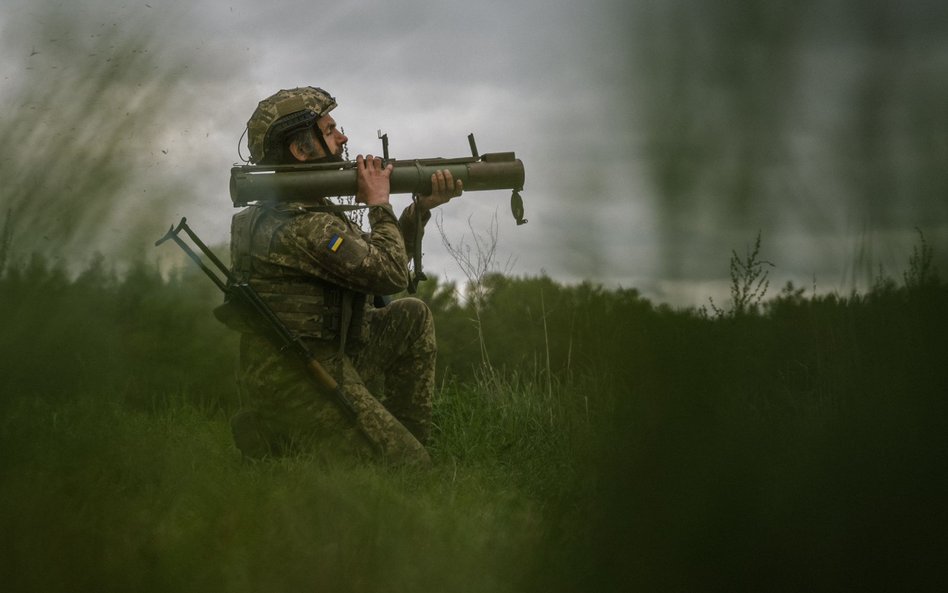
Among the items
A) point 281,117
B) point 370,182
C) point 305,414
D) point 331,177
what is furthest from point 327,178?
point 305,414

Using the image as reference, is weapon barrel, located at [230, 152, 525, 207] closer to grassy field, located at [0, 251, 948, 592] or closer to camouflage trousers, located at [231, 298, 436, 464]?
camouflage trousers, located at [231, 298, 436, 464]

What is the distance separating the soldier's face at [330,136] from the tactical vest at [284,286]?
0.31 metres

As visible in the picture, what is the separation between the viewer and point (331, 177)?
283 centimetres

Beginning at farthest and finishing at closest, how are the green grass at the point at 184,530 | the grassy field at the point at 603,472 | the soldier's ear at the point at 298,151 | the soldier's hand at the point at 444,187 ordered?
the soldier's ear at the point at 298,151 → the soldier's hand at the point at 444,187 → the green grass at the point at 184,530 → the grassy field at the point at 603,472

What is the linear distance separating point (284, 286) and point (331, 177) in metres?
0.77

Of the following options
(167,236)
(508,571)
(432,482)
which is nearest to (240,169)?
(432,482)

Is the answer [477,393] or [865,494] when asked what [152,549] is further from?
[477,393]

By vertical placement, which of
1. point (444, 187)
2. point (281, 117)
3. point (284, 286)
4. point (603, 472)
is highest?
point (281, 117)

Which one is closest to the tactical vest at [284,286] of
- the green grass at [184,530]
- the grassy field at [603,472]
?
the grassy field at [603,472]

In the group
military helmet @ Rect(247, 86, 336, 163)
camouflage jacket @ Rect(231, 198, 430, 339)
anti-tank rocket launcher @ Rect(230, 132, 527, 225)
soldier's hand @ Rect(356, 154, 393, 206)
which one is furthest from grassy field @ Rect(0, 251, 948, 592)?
military helmet @ Rect(247, 86, 336, 163)

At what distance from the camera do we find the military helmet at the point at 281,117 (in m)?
3.40

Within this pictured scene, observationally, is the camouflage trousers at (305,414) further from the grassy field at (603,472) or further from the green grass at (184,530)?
the green grass at (184,530)

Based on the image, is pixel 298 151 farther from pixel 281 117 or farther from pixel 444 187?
pixel 444 187

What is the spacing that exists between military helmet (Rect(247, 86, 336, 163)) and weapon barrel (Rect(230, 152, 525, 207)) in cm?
59
